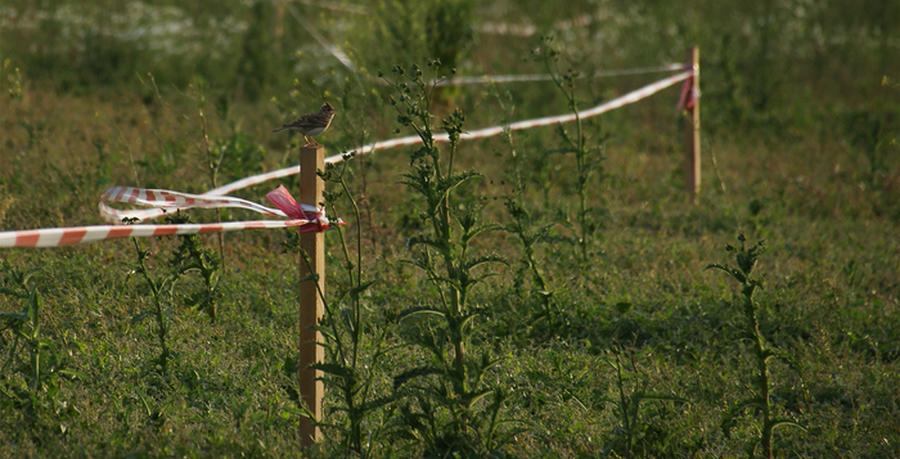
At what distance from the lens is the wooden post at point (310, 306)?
4004 mm

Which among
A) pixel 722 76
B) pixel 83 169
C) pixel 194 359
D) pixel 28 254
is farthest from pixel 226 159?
pixel 722 76

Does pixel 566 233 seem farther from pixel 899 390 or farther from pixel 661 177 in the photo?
pixel 899 390

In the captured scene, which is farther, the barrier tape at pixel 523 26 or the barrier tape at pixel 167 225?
the barrier tape at pixel 523 26

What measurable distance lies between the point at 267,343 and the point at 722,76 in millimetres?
7425

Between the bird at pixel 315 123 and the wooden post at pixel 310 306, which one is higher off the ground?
the bird at pixel 315 123

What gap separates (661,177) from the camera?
9.02 metres

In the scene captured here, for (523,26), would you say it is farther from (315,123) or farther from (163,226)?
(163,226)

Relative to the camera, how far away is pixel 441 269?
632cm

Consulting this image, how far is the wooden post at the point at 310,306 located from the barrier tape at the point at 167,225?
5cm

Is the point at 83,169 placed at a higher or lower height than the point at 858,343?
higher

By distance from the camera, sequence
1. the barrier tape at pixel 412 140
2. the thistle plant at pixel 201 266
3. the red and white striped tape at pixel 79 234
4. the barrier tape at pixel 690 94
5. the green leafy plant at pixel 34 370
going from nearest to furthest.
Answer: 1. the red and white striped tape at pixel 79 234
2. the green leafy plant at pixel 34 370
3. the thistle plant at pixel 201 266
4. the barrier tape at pixel 412 140
5. the barrier tape at pixel 690 94

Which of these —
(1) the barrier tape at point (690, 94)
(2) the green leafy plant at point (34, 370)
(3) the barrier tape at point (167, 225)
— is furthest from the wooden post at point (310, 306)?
(1) the barrier tape at point (690, 94)

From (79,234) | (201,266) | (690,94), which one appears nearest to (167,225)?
(79,234)

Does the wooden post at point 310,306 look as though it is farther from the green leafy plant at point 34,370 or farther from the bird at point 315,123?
the green leafy plant at point 34,370
